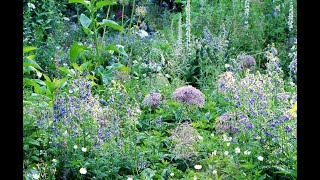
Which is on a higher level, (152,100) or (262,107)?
(262,107)

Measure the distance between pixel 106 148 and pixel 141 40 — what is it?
11.3 feet

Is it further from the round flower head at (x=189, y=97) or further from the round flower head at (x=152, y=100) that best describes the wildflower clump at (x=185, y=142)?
the round flower head at (x=152, y=100)

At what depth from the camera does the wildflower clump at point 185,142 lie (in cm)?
344

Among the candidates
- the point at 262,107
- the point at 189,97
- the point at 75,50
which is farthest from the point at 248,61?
the point at 262,107

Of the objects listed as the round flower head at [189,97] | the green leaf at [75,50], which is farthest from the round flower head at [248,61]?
the green leaf at [75,50]

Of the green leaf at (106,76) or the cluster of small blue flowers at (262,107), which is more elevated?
the cluster of small blue flowers at (262,107)

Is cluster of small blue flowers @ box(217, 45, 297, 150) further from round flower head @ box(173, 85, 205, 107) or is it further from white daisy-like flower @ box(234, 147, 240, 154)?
round flower head @ box(173, 85, 205, 107)

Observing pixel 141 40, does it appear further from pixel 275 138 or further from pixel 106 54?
pixel 275 138

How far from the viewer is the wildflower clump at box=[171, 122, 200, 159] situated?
11.3 ft

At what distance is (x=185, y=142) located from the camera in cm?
352

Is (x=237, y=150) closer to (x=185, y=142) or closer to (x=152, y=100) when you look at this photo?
(x=185, y=142)

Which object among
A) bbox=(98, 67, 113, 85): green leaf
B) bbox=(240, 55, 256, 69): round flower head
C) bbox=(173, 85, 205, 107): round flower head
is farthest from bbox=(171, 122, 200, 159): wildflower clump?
bbox=(240, 55, 256, 69): round flower head

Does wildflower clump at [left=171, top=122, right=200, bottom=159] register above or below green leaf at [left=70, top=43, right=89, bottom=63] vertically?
below
